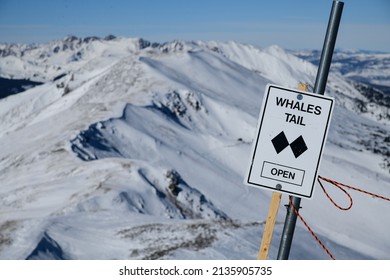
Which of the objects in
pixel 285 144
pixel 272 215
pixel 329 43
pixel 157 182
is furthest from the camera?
pixel 157 182

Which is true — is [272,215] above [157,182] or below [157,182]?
above

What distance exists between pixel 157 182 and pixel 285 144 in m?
20.8

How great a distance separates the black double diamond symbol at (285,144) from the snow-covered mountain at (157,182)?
26.0 feet

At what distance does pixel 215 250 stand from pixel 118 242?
9.09ft

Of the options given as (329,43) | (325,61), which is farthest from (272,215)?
(329,43)

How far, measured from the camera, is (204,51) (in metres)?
83.1

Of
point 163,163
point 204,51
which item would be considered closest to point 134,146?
point 163,163

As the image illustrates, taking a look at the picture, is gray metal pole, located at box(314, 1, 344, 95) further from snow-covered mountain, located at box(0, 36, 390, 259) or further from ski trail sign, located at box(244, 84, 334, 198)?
snow-covered mountain, located at box(0, 36, 390, 259)

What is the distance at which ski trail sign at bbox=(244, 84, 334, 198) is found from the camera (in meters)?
3.73

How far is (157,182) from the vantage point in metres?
24.2

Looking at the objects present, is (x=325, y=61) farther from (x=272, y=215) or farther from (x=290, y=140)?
(x=272, y=215)

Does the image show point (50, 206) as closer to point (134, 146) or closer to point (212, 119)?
point (134, 146)

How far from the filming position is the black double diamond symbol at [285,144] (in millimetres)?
3725

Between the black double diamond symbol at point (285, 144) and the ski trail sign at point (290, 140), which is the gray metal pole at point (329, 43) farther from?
the black double diamond symbol at point (285, 144)
